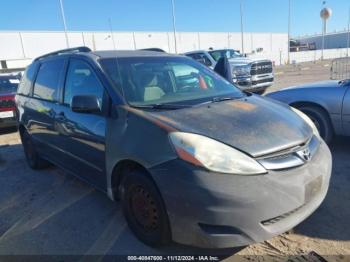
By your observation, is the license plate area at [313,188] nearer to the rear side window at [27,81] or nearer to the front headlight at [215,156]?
the front headlight at [215,156]

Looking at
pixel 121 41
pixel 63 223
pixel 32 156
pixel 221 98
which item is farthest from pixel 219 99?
pixel 121 41

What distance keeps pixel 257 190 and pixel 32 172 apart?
14.3 ft

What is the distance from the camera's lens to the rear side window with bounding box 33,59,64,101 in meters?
4.23

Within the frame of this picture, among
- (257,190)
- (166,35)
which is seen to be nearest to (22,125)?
(257,190)

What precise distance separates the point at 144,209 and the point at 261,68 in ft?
37.8

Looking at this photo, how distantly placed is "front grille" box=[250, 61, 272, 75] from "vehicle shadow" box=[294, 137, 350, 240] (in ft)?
29.1

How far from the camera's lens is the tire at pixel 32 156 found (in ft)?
17.8

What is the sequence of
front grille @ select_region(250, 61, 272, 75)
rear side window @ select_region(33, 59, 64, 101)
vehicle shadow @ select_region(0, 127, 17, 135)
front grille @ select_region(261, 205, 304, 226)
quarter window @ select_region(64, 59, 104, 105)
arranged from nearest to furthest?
front grille @ select_region(261, 205, 304, 226) < quarter window @ select_region(64, 59, 104, 105) < rear side window @ select_region(33, 59, 64, 101) < vehicle shadow @ select_region(0, 127, 17, 135) < front grille @ select_region(250, 61, 272, 75)

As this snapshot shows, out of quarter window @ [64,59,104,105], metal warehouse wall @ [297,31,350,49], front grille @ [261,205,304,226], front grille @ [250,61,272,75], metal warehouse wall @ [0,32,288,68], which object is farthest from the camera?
metal warehouse wall @ [297,31,350,49]

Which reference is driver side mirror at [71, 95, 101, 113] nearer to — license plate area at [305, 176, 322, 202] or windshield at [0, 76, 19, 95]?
license plate area at [305, 176, 322, 202]

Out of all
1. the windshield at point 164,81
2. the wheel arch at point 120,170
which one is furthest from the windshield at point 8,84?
the wheel arch at point 120,170

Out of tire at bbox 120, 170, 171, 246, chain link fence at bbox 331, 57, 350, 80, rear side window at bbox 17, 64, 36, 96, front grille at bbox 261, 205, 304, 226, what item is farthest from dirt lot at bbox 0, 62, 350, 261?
chain link fence at bbox 331, 57, 350, 80

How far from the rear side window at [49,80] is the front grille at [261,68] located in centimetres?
942

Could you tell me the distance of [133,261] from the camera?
285cm
